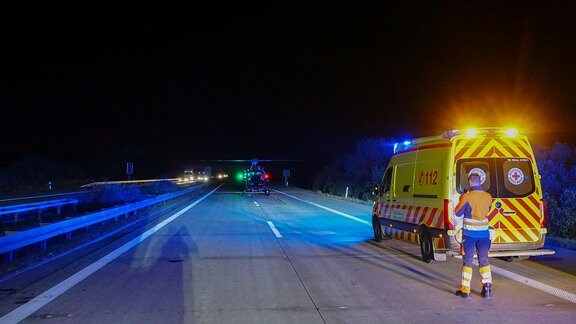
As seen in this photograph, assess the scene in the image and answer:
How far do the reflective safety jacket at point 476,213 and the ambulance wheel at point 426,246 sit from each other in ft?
8.40

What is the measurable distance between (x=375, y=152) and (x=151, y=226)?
131 feet

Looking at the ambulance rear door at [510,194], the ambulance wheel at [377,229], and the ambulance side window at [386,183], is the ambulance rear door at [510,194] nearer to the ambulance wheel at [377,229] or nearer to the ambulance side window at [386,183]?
the ambulance side window at [386,183]

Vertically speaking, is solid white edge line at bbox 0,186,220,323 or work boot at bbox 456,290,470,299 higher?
work boot at bbox 456,290,470,299

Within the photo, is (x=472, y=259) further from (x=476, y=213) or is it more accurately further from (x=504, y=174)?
(x=504, y=174)

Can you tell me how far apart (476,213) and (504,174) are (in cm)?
260

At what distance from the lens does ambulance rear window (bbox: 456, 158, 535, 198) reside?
1045 centimetres

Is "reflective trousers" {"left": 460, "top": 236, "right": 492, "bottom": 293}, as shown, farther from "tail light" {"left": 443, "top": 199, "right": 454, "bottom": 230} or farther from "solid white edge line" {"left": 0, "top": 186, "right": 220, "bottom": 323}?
"solid white edge line" {"left": 0, "top": 186, "right": 220, "bottom": 323}

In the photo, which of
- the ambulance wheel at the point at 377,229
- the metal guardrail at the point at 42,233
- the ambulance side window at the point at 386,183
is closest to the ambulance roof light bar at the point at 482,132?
the ambulance side window at the point at 386,183

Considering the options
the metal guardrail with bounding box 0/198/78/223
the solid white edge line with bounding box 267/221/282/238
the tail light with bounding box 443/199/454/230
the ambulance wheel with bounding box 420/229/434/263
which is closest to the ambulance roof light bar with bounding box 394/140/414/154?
the ambulance wheel with bounding box 420/229/434/263

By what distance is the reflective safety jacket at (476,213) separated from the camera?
8.30 metres

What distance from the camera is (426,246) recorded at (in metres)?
11.3

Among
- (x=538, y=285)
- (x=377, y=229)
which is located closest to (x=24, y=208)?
(x=377, y=229)

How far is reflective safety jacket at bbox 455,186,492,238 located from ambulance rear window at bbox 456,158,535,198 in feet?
6.73

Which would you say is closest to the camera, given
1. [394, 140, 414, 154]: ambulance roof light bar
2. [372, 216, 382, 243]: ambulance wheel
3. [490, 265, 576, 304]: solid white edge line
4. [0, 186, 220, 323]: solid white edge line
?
[0, 186, 220, 323]: solid white edge line
